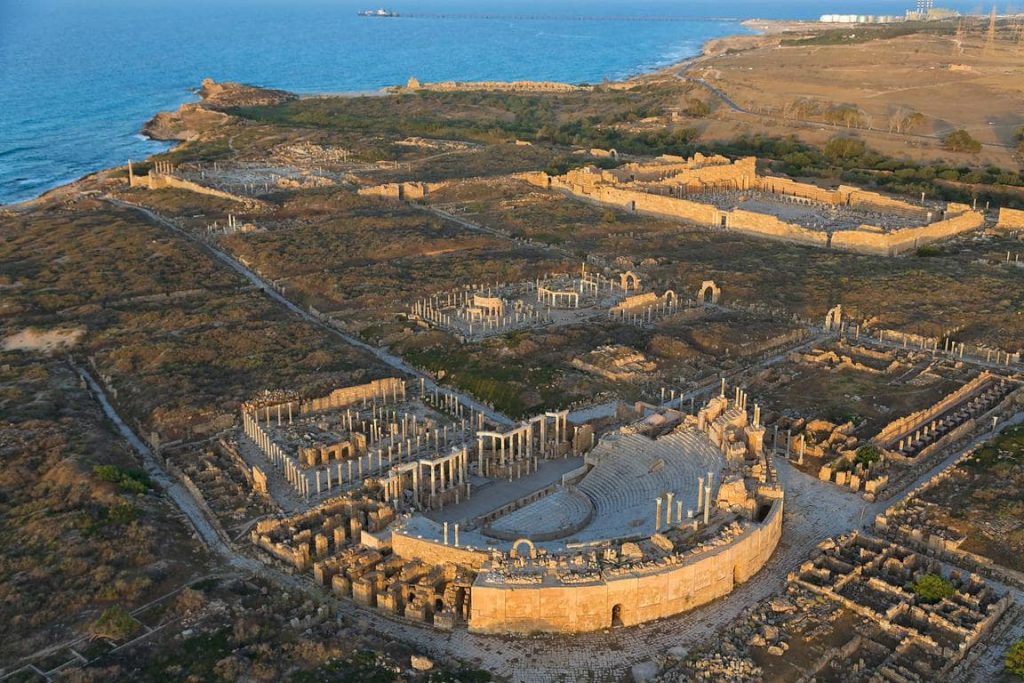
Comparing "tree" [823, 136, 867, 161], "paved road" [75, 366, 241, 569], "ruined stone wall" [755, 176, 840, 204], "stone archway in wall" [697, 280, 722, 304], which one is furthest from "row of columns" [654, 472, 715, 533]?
"tree" [823, 136, 867, 161]

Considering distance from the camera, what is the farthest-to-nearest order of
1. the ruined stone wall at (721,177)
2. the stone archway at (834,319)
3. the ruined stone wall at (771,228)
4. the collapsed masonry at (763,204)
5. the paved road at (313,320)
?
the ruined stone wall at (721,177)
the ruined stone wall at (771,228)
the collapsed masonry at (763,204)
the stone archway at (834,319)
the paved road at (313,320)

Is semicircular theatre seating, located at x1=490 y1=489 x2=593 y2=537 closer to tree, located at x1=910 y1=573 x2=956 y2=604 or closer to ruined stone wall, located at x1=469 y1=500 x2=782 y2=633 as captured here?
ruined stone wall, located at x1=469 y1=500 x2=782 y2=633

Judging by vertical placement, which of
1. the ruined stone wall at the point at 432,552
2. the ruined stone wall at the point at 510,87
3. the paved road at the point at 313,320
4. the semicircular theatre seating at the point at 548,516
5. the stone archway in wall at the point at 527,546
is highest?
the ruined stone wall at the point at 510,87

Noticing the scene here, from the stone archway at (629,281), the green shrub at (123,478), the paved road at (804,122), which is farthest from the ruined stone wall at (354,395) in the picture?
the paved road at (804,122)

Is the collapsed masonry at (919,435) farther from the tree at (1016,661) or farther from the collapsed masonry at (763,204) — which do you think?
the collapsed masonry at (763,204)

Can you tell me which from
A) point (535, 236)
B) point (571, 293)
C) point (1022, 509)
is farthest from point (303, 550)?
point (535, 236)

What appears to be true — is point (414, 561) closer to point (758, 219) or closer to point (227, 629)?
point (227, 629)

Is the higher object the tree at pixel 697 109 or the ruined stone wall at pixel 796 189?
the tree at pixel 697 109
